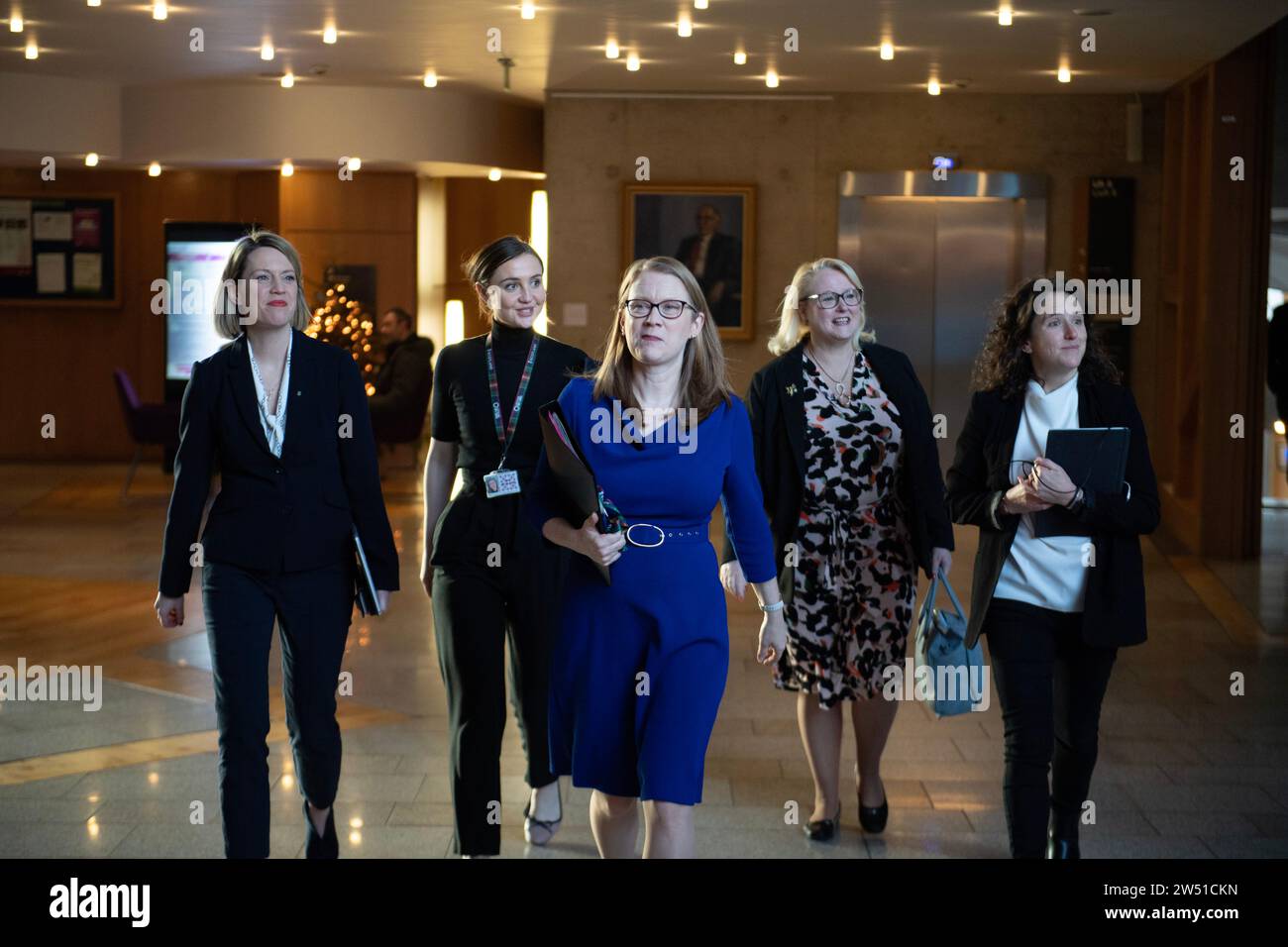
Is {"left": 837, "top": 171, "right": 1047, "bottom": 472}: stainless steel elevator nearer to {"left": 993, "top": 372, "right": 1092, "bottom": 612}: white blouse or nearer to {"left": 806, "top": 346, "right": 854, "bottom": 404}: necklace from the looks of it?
{"left": 806, "top": 346, "right": 854, "bottom": 404}: necklace

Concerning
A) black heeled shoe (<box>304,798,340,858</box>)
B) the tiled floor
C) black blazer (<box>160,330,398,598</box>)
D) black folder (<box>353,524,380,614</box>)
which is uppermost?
black blazer (<box>160,330,398,598</box>)

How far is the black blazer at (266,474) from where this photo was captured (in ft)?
13.3

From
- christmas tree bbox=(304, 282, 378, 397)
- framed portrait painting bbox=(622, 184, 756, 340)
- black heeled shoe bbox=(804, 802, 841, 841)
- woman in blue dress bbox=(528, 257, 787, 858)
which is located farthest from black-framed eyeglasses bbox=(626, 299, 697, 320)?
christmas tree bbox=(304, 282, 378, 397)

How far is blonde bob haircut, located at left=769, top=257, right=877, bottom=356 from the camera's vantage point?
4.73 m

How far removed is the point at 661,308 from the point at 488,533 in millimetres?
1193

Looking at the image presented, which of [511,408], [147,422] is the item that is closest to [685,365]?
[511,408]

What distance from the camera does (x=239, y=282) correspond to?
4.07 m

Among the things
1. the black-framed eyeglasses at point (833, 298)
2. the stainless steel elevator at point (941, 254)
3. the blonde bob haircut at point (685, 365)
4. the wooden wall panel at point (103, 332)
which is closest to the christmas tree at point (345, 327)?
the wooden wall panel at point (103, 332)

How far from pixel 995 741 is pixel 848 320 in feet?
7.39

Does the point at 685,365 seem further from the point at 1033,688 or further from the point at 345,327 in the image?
the point at 345,327

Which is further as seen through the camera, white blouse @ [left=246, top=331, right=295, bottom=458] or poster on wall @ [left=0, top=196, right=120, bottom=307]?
poster on wall @ [left=0, top=196, right=120, bottom=307]

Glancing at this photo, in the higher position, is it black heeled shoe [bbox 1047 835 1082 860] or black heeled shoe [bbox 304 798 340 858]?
black heeled shoe [bbox 304 798 340 858]

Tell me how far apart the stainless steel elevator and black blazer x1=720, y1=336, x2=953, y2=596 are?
29.1ft

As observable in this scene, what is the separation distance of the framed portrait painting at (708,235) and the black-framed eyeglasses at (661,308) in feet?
32.6
